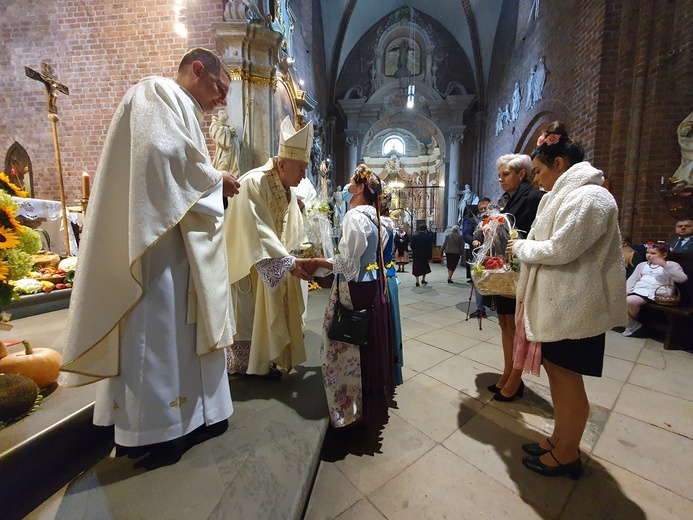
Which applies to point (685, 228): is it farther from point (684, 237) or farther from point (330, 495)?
point (330, 495)

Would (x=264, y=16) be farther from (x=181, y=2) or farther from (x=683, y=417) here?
(x=683, y=417)

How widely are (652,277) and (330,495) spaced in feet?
15.7

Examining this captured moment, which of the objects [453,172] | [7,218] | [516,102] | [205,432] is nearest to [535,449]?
[205,432]

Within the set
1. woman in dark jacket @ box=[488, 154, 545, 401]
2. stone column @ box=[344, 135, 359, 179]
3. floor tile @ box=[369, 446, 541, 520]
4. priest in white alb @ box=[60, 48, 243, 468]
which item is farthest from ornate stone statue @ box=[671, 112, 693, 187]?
stone column @ box=[344, 135, 359, 179]

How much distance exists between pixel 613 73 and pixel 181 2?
7.09m

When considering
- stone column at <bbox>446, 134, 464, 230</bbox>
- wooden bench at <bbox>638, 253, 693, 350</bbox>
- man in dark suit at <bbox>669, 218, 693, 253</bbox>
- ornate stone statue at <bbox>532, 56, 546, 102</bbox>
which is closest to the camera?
wooden bench at <bbox>638, 253, 693, 350</bbox>

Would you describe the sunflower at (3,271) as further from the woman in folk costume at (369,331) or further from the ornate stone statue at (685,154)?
the ornate stone statue at (685,154)

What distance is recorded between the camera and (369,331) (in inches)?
72.5

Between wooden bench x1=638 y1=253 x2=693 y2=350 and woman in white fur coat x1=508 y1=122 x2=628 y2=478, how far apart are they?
10.3 feet

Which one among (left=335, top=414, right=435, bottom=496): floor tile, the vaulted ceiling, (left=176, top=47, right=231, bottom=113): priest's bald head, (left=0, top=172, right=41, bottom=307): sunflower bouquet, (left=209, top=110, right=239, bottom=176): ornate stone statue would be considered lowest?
(left=335, top=414, right=435, bottom=496): floor tile

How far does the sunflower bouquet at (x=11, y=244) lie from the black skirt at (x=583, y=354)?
2.85m

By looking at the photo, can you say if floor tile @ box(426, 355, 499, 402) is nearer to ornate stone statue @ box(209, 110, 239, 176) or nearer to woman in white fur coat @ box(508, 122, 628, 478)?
woman in white fur coat @ box(508, 122, 628, 478)

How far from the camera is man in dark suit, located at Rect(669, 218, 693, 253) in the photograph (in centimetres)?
371

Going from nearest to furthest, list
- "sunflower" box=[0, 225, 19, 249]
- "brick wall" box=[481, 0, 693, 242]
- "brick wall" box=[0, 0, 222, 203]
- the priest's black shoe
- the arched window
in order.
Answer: "sunflower" box=[0, 225, 19, 249] < the priest's black shoe < "brick wall" box=[481, 0, 693, 242] < "brick wall" box=[0, 0, 222, 203] < the arched window
